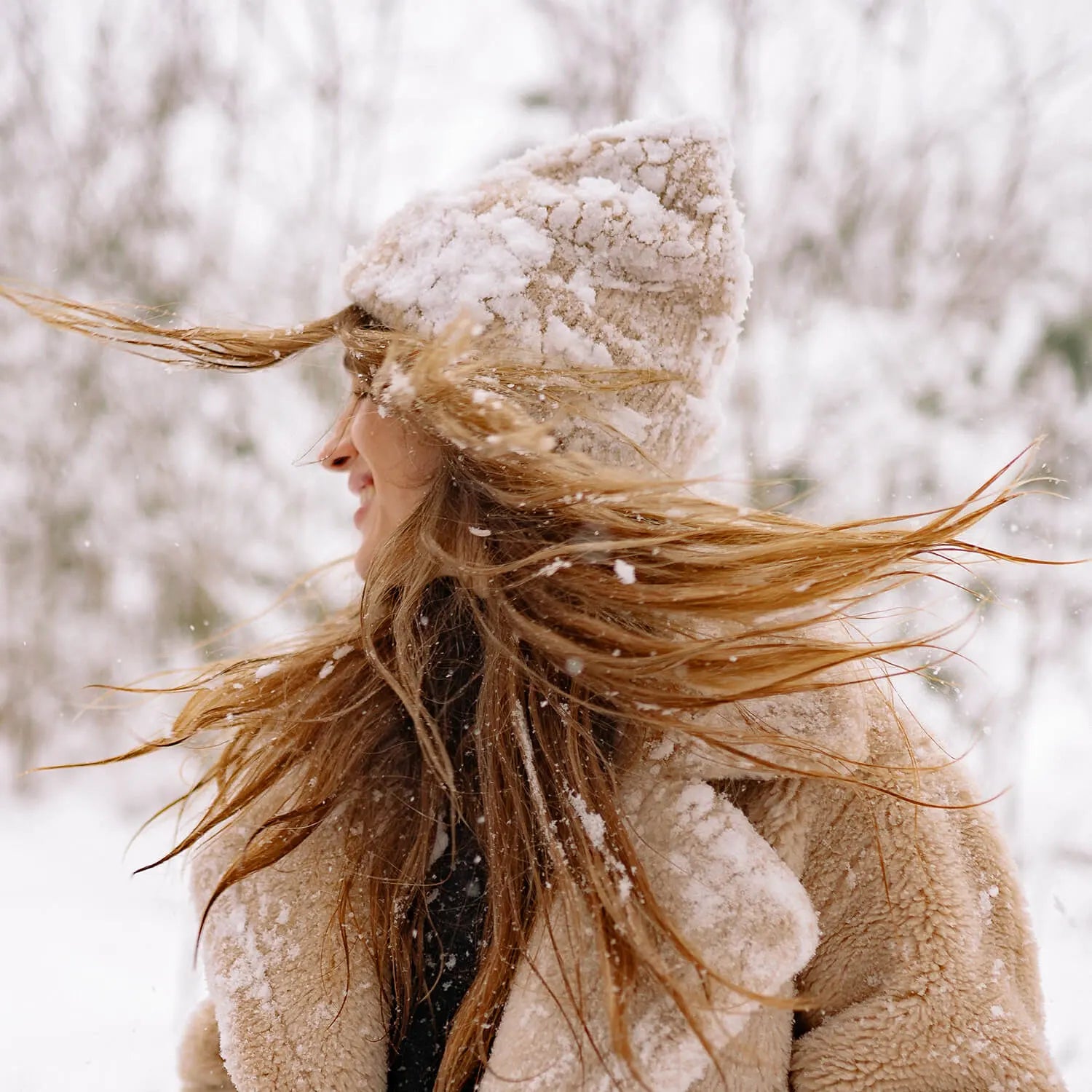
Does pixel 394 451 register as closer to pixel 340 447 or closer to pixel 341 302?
pixel 340 447

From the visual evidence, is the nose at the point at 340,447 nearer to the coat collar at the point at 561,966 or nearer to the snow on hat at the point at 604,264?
the snow on hat at the point at 604,264

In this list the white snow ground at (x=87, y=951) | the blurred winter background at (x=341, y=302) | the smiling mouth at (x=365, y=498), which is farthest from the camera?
the blurred winter background at (x=341, y=302)

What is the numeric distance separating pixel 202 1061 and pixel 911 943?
43.7 inches

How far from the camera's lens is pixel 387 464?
1.18 metres

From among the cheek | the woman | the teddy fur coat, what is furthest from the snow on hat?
the teddy fur coat

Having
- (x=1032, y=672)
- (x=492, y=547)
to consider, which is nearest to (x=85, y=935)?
(x=492, y=547)

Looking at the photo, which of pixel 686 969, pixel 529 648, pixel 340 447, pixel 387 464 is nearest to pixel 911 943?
pixel 686 969

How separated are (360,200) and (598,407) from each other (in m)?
3.99

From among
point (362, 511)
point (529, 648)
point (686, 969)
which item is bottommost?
point (686, 969)

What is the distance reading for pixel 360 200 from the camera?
14.8 ft

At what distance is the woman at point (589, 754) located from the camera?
3.05ft

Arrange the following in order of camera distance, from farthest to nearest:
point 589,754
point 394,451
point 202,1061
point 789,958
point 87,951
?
point 87,951 < point 202,1061 < point 394,451 < point 589,754 < point 789,958

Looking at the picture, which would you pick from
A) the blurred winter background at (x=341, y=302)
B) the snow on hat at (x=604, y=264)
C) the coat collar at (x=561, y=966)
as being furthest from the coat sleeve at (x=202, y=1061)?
the blurred winter background at (x=341, y=302)

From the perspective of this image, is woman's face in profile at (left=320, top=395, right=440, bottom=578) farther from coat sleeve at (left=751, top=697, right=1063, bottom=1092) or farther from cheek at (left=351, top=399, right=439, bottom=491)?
coat sleeve at (left=751, top=697, right=1063, bottom=1092)
